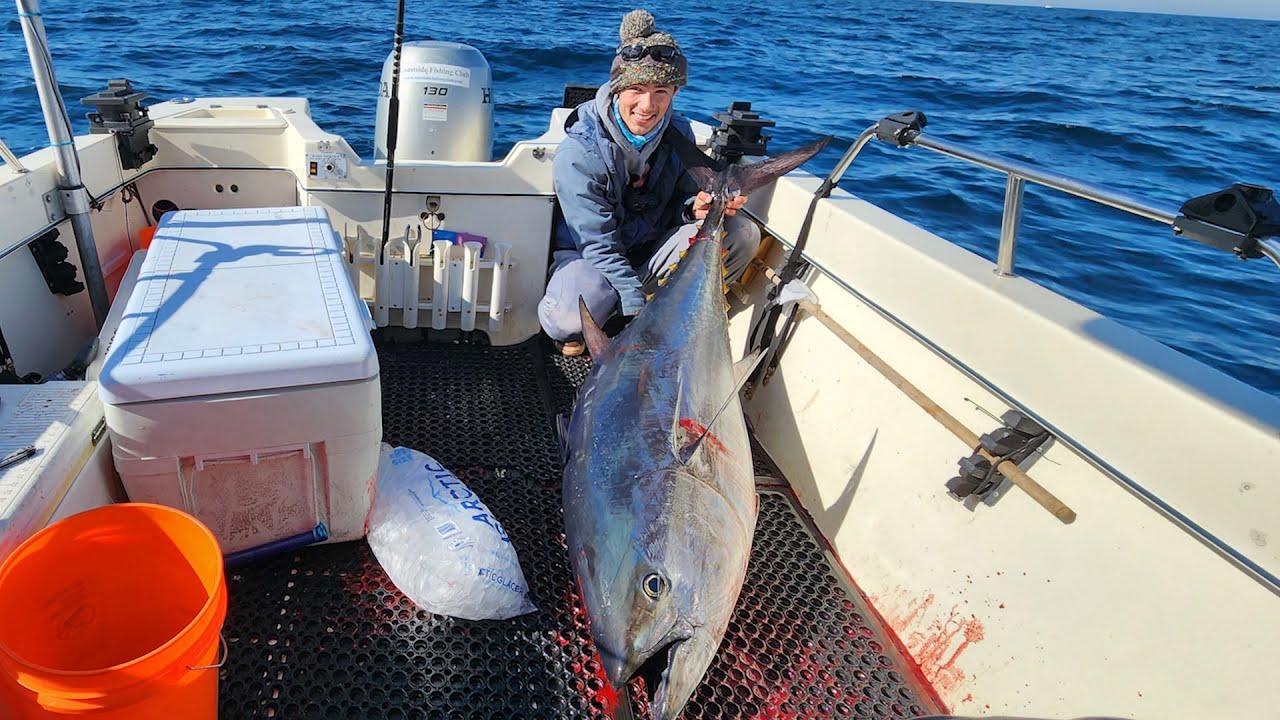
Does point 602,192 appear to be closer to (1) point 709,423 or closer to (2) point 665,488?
(1) point 709,423

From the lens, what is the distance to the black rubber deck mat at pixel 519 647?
1663 mm

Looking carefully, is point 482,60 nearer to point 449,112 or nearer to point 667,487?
point 449,112

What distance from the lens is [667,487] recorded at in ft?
5.65

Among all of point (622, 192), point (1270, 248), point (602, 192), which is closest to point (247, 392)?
point (602, 192)

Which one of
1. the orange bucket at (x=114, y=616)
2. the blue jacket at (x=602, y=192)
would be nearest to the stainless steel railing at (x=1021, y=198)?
the blue jacket at (x=602, y=192)

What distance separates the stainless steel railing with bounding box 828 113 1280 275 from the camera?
1.30 meters

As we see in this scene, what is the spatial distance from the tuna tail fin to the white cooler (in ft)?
5.31

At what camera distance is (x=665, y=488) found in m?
1.72

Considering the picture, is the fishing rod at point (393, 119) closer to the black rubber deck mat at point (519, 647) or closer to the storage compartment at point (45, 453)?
the black rubber deck mat at point (519, 647)

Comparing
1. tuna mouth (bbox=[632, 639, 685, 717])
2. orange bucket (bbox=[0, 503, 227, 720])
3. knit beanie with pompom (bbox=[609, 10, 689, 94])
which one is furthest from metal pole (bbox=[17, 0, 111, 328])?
tuna mouth (bbox=[632, 639, 685, 717])

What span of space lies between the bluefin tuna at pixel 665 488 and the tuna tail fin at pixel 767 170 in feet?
0.62

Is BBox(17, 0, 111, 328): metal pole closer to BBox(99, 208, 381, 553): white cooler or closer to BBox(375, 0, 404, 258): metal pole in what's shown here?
BBox(99, 208, 381, 553): white cooler

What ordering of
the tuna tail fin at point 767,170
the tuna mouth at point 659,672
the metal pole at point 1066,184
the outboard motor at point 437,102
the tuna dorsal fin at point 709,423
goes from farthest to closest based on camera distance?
the outboard motor at point 437,102 < the tuna tail fin at point 767,170 < the tuna dorsal fin at point 709,423 < the metal pole at point 1066,184 < the tuna mouth at point 659,672

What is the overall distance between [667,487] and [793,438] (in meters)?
0.99
